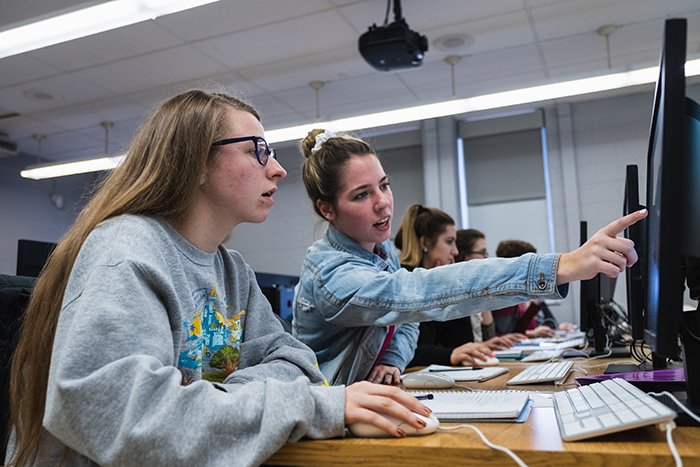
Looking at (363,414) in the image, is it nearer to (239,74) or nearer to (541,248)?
(239,74)

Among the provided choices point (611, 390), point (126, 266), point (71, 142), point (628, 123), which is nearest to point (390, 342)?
point (611, 390)

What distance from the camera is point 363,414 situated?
2.36 ft

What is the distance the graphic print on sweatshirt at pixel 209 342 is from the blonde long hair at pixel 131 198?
6.6 inches

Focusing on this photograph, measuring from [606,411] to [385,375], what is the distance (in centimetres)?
78

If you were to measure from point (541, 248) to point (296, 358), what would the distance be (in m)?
5.23

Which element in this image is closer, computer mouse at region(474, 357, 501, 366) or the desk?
the desk

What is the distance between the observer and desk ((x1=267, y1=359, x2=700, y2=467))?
1.94ft

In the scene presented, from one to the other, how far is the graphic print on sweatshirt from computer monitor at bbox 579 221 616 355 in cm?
130

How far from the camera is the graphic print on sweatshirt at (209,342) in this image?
3.03 ft

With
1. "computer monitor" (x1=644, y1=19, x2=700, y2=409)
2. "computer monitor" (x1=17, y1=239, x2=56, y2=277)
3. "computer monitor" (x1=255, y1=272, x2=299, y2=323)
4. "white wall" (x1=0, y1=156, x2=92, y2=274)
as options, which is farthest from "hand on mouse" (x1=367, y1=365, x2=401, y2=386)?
"white wall" (x1=0, y1=156, x2=92, y2=274)

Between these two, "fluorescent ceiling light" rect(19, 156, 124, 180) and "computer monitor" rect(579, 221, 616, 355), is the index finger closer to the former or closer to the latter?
"computer monitor" rect(579, 221, 616, 355)

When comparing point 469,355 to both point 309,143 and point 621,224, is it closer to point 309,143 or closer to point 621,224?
point 309,143

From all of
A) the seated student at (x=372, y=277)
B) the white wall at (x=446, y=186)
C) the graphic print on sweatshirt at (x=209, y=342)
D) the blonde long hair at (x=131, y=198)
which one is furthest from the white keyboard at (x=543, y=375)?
the white wall at (x=446, y=186)

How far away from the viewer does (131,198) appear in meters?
0.92
